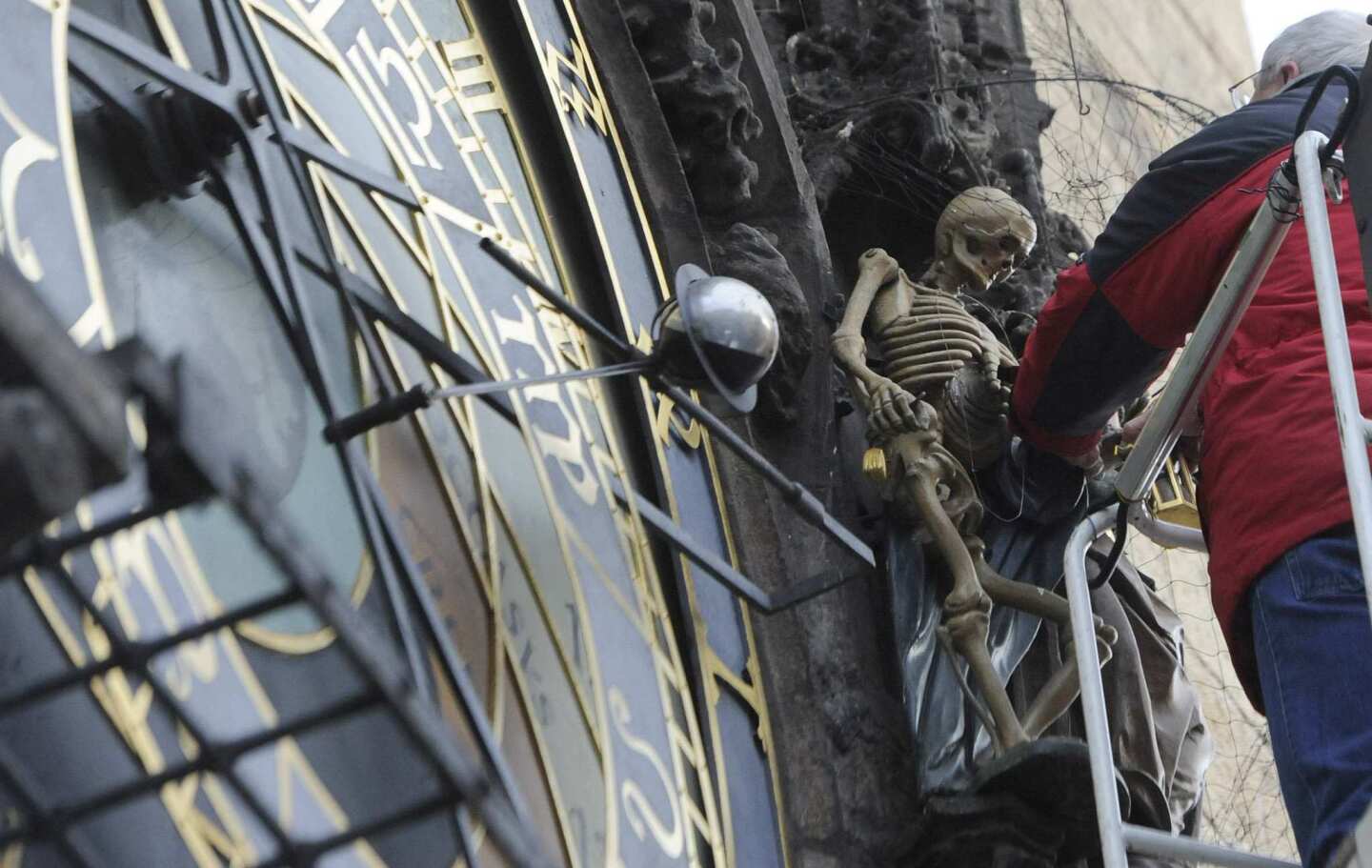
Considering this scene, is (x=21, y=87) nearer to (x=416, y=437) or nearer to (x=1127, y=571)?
(x=416, y=437)

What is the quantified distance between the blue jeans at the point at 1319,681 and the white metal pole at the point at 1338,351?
0.20 feet

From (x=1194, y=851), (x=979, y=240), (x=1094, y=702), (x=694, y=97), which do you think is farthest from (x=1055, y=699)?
(x=694, y=97)

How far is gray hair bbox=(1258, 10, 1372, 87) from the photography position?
394 cm

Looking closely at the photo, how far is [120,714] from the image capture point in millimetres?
2592

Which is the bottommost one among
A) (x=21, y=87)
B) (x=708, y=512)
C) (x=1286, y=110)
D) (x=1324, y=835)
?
(x=1324, y=835)

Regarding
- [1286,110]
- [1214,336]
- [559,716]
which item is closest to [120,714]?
[559,716]

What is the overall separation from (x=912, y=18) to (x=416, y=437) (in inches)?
65.5

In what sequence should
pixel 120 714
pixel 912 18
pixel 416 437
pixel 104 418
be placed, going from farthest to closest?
1. pixel 912 18
2. pixel 416 437
3. pixel 120 714
4. pixel 104 418

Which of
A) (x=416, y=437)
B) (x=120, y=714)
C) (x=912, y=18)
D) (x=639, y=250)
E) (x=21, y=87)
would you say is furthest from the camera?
(x=912, y=18)

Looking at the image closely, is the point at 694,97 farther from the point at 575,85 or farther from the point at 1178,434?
the point at 1178,434

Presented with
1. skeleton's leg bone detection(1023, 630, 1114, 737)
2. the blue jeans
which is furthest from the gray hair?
the blue jeans

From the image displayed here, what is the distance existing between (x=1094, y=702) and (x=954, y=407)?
0.81 m

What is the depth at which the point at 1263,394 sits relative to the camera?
11.2ft

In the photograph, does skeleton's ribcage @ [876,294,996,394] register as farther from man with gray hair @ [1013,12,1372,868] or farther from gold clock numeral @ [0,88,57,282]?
gold clock numeral @ [0,88,57,282]
